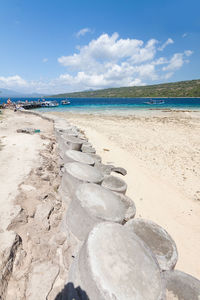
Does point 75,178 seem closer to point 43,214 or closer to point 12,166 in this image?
point 43,214

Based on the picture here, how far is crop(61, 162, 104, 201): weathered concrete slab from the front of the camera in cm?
454

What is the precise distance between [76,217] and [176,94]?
112286 mm

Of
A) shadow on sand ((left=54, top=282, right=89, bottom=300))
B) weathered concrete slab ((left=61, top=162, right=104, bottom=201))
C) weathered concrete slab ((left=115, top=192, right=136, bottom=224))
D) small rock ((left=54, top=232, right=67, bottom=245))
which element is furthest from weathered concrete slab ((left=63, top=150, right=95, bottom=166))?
shadow on sand ((left=54, top=282, right=89, bottom=300))

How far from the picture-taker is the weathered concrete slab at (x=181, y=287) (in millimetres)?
2570

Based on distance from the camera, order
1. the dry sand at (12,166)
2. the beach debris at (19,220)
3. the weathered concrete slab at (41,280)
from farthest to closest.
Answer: the dry sand at (12,166), the beach debris at (19,220), the weathered concrete slab at (41,280)

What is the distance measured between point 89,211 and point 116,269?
4.02ft

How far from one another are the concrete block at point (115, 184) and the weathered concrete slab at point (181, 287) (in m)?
2.58

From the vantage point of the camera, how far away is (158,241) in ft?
11.4

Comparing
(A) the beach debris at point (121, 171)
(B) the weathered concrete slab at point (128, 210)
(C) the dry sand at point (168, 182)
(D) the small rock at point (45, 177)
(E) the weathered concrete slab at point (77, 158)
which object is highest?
(E) the weathered concrete slab at point (77, 158)

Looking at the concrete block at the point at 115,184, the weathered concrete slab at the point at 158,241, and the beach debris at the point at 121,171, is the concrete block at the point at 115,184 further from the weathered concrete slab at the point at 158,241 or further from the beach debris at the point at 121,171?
the beach debris at the point at 121,171

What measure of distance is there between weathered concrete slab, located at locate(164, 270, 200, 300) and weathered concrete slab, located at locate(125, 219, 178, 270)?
0.23 m

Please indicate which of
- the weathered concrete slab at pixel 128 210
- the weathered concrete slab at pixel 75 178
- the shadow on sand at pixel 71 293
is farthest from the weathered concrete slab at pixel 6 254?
the weathered concrete slab at pixel 128 210

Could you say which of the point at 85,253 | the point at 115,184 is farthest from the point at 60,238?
the point at 115,184

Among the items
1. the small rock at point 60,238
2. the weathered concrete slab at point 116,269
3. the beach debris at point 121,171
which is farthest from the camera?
the beach debris at point 121,171
